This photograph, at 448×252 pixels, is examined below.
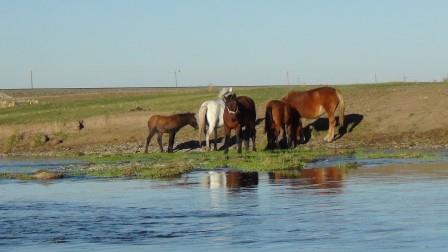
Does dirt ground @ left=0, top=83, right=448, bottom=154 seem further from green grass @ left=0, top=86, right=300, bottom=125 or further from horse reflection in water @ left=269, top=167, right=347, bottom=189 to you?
horse reflection in water @ left=269, top=167, right=347, bottom=189

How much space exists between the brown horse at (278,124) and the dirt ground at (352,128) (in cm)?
67

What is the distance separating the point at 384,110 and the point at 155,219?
23.4 meters

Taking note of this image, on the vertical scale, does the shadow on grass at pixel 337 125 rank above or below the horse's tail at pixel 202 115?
below

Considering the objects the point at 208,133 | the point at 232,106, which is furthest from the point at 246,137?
the point at 208,133

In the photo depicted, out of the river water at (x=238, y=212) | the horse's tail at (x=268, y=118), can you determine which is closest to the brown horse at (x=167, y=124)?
the horse's tail at (x=268, y=118)

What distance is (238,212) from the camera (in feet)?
61.8

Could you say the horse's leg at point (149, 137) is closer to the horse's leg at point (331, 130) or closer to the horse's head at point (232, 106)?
the horse's head at point (232, 106)

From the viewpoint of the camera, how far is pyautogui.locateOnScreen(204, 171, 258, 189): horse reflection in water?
24250 millimetres

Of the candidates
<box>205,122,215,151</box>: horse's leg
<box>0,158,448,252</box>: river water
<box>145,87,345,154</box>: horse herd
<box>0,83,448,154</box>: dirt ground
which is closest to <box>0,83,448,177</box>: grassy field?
<box>0,83,448,154</box>: dirt ground

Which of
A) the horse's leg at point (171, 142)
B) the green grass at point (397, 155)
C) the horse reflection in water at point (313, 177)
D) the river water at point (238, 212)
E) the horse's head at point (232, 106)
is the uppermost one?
the horse's head at point (232, 106)

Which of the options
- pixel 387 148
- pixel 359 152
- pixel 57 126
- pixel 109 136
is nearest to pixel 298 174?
pixel 359 152

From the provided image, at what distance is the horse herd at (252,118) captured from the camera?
35.8 m

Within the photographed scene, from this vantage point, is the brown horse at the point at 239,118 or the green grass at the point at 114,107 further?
the green grass at the point at 114,107

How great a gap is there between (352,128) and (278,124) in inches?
146
